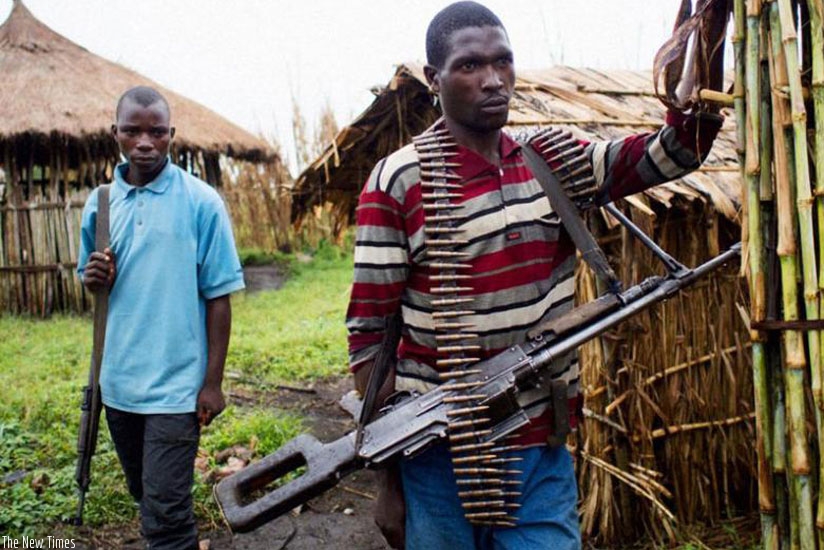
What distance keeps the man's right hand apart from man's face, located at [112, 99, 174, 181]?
380 mm

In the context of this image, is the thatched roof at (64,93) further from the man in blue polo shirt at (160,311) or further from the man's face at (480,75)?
the man's face at (480,75)

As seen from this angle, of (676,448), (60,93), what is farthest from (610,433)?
(60,93)

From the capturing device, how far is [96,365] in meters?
3.54

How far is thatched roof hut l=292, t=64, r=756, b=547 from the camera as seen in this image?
4188mm

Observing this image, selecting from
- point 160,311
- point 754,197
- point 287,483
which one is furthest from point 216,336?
point 754,197

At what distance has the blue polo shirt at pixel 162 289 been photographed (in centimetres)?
329

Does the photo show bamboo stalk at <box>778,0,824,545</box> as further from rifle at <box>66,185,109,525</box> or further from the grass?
the grass

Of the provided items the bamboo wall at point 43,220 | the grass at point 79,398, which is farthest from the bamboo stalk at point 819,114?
the bamboo wall at point 43,220

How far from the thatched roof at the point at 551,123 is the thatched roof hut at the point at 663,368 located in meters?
0.01

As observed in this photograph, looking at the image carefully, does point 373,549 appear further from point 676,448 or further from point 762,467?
point 762,467

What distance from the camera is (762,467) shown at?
1743 millimetres

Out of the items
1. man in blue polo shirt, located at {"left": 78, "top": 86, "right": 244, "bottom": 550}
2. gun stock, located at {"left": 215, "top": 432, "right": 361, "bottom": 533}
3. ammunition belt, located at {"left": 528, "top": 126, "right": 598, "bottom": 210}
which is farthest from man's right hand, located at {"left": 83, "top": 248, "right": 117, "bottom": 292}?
ammunition belt, located at {"left": 528, "top": 126, "right": 598, "bottom": 210}

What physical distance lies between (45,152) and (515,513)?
11551mm

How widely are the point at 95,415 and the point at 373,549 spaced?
1.65 m
